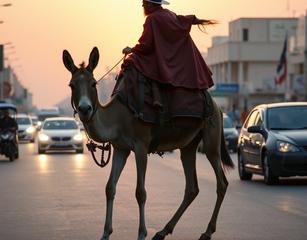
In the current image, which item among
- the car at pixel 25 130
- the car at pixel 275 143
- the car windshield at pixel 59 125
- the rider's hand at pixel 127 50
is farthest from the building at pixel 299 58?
the rider's hand at pixel 127 50

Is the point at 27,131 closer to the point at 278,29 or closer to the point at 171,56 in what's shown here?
the point at 171,56

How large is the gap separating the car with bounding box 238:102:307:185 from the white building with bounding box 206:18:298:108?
112m

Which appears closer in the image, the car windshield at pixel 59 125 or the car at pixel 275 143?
the car at pixel 275 143

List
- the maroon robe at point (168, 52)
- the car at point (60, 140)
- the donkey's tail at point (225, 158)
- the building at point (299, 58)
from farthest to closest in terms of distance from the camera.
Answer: the building at point (299, 58), the car at point (60, 140), the donkey's tail at point (225, 158), the maroon robe at point (168, 52)

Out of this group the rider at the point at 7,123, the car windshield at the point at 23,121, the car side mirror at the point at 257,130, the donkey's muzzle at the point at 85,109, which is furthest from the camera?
the car windshield at the point at 23,121

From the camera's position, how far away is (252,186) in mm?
22266

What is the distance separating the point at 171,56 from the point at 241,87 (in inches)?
5166

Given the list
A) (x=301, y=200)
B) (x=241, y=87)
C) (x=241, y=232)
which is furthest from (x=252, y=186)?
(x=241, y=87)

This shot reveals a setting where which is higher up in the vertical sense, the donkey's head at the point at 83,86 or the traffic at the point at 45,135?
the donkey's head at the point at 83,86

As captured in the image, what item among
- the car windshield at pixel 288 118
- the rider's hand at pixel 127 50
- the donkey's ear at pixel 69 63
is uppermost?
the rider's hand at pixel 127 50

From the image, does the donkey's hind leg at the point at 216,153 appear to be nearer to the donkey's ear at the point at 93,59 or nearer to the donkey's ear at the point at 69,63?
the donkey's ear at the point at 93,59

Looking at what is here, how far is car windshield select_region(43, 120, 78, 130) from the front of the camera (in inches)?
1858

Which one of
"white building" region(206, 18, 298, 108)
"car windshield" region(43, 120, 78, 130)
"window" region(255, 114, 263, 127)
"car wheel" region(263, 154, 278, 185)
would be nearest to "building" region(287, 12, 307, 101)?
"white building" region(206, 18, 298, 108)

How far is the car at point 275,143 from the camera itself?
2164 centimetres
